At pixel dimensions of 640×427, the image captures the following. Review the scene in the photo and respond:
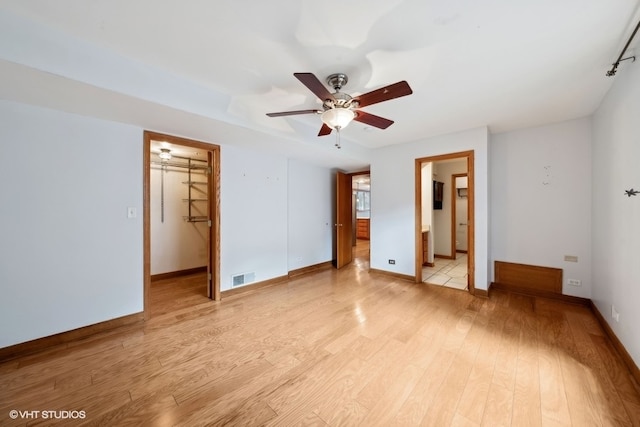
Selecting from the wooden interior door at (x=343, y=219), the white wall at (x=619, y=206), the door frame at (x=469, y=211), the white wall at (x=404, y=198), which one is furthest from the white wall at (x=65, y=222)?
the white wall at (x=619, y=206)

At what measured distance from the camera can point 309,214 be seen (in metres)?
4.80

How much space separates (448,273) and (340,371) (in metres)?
3.58

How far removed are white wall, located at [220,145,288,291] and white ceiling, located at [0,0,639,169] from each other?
885 millimetres

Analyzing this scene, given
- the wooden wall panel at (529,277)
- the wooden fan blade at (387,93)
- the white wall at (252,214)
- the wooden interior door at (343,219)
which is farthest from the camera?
the wooden interior door at (343,219)

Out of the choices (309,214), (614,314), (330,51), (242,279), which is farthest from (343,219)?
(614,314)

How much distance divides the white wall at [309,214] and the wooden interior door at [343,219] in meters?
0.28

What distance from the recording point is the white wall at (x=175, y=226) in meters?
4.37

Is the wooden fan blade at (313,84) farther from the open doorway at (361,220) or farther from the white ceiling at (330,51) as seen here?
the open doorway at (361,220)

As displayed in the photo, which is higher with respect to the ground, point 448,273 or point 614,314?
point 614,314

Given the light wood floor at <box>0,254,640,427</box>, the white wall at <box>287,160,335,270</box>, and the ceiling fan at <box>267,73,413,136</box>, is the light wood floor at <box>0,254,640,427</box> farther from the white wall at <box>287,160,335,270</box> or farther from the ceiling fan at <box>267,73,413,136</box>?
the ceiling fan at <box>267,73,413,136</box>

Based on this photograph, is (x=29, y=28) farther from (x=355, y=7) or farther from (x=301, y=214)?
(x=301, y=214)

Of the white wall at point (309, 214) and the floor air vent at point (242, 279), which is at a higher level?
the white wall at point (309, 214)

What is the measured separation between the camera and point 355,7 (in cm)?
141

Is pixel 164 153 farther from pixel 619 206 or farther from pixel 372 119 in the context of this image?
pixel 619 206
